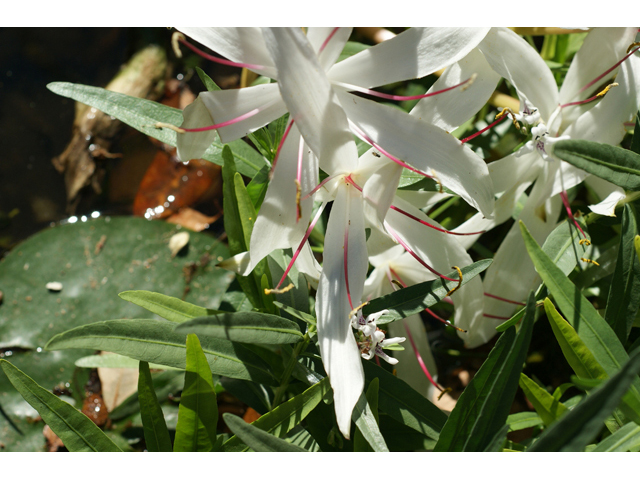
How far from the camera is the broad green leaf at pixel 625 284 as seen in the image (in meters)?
0.63

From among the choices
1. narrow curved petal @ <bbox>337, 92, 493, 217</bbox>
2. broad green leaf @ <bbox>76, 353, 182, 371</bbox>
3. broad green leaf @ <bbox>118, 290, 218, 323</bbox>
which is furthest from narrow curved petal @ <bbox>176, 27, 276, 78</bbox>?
broad green leaf @ <bbox>76, 353, 182, 371</bbox>

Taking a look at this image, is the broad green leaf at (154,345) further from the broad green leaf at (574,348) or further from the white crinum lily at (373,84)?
the broad green leaf at (574,348)

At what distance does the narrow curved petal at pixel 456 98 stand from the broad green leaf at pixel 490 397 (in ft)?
0.86

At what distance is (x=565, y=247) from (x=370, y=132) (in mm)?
341

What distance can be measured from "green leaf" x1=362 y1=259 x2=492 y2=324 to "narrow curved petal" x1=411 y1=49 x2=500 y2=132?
0.62 feet

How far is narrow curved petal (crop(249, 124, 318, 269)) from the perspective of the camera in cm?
59

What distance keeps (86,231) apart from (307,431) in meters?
0.78

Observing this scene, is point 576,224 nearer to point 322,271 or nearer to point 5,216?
point 322,271

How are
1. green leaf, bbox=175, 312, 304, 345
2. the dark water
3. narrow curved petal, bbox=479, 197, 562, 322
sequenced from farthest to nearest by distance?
the dark water
narrow curved petal, bbox=479, 197, 562, 322
green leaf, bbox=175, 312, 304, 345

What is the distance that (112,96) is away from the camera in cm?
78

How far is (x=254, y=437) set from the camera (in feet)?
1.84

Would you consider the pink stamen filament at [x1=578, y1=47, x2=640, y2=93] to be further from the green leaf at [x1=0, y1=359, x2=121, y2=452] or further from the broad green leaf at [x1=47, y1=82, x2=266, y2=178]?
the green leaf at [x1=0, y1=359, x2=121, y2=452]

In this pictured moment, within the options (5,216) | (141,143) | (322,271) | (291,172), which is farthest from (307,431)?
(5,216)

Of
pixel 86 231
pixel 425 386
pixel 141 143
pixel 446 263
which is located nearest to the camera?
pixel 446 263
